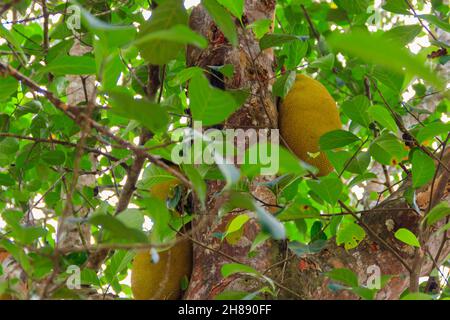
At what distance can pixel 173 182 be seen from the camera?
1324 millimetres

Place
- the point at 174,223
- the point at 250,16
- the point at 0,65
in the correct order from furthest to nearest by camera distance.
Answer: the point at 250,16
the point at 174,223
the point at 0,65

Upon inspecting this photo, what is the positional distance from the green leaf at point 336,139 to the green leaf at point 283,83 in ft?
0.46

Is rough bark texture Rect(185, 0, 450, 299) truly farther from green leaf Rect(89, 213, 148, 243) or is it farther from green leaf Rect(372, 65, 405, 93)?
green leaf Rect(89, 213, 148, 243)

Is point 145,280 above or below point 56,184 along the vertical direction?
below

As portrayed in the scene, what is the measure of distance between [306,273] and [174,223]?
0.27 meters

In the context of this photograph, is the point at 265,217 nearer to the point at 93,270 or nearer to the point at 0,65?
the point at 0,65

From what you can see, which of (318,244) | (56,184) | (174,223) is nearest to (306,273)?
(318,244)

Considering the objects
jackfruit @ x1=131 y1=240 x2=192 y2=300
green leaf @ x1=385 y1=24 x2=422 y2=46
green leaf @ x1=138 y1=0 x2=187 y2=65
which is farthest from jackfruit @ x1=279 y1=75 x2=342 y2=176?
green leaf @ x1=138 y1=0 x2=187 y2=65

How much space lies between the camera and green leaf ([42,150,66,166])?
59.8 inches

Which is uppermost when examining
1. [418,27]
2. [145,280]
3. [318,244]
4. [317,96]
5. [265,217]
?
[418,27]

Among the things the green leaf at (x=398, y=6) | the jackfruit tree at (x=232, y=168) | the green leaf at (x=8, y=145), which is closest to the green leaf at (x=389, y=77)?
the jackfruit tree at (x=232, y=168)

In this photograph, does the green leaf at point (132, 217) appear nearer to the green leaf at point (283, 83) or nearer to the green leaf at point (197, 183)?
the green leaf at point (197, 183)

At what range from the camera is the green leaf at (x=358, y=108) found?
3.98ft

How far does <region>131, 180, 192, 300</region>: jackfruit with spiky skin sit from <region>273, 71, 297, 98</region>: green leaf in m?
0.28
